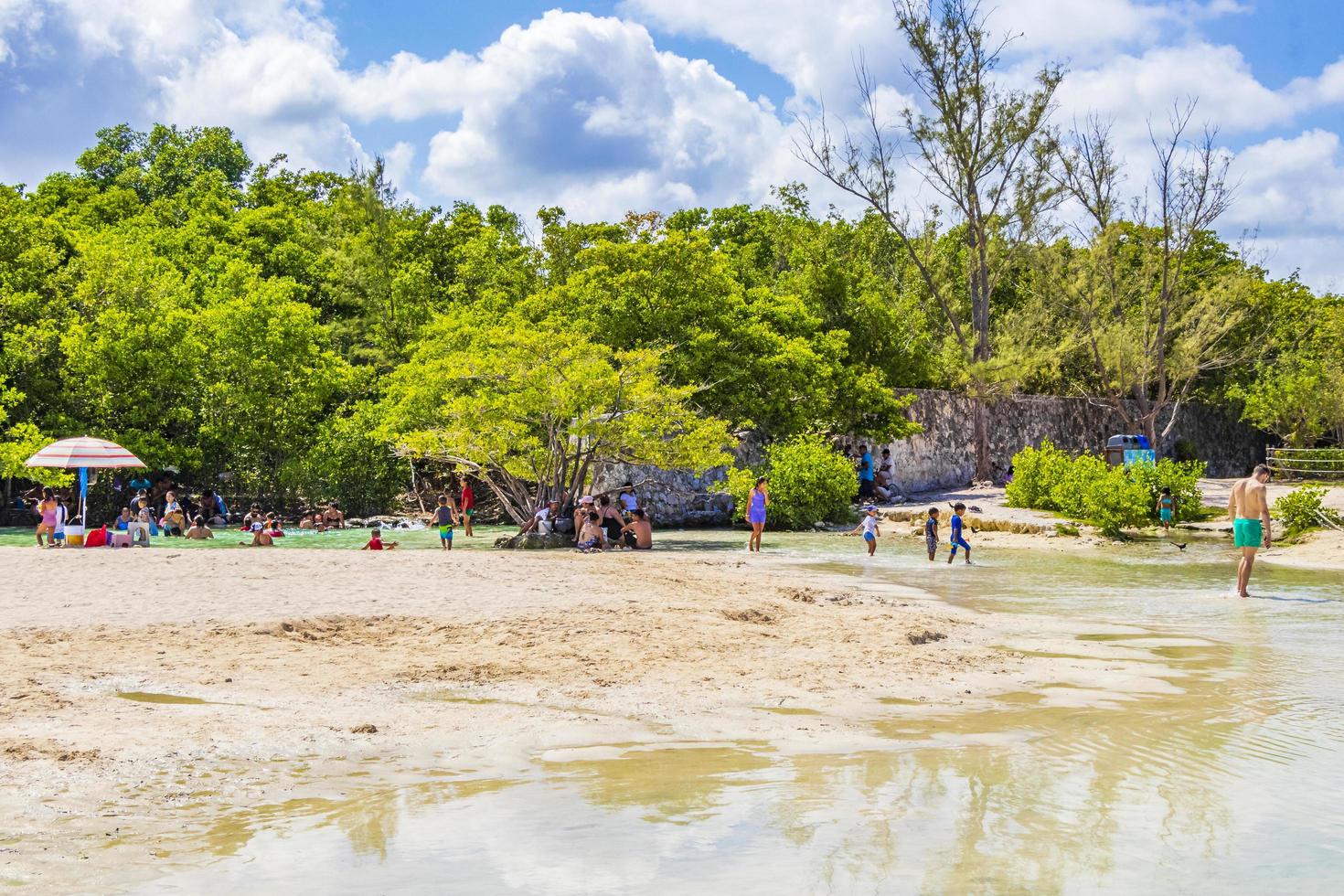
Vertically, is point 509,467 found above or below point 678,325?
below

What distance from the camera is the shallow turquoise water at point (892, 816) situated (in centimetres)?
500

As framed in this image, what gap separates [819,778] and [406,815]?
2254 millimetres

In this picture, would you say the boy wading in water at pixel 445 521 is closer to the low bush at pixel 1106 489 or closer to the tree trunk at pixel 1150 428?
the low bush at pixel 1106 489

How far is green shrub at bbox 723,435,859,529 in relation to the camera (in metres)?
28.5

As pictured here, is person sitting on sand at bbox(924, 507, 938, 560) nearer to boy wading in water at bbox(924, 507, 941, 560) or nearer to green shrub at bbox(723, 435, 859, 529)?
boy wading in water at bbox(924, 507, 941, 560)

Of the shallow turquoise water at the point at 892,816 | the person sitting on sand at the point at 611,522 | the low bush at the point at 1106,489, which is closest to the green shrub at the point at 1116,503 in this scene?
the low bush at the point at 1106,489

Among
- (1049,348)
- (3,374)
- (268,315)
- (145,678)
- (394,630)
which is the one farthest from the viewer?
(1049,348)

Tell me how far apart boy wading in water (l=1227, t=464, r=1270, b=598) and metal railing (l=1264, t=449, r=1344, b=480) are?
2072 cm

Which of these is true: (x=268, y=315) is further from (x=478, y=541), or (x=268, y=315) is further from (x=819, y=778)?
(x=819, y=778)

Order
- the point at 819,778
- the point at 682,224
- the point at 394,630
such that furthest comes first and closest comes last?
the point at 682,224 → the point at 394,630 → the point at 819,778

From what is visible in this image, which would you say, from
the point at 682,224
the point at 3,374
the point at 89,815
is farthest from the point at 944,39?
the point at 89,815

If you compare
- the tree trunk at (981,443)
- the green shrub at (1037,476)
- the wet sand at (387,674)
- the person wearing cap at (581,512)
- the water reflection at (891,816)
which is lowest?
the water reflection at (891,816)

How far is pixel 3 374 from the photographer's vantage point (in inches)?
1164

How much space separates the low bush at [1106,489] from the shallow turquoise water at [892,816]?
16.4 metres
